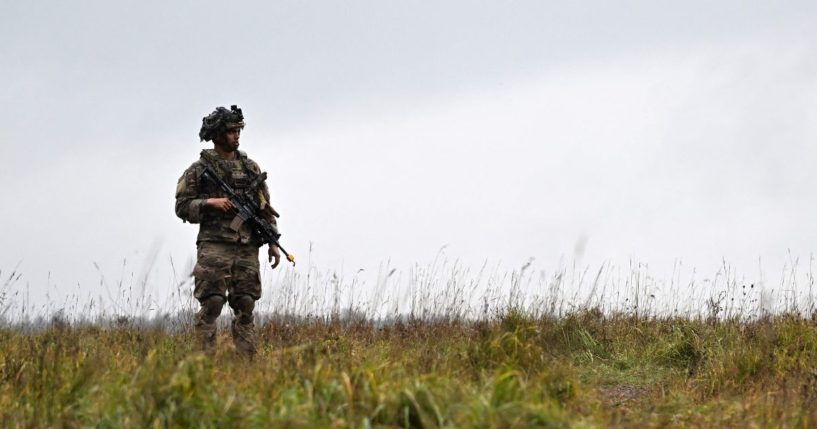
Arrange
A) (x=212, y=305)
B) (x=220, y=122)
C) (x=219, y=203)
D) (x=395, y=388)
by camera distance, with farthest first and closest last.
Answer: (x=220, y=122)
(x=212, y=305)
(x=219, y=203)
(x=395, y=388)

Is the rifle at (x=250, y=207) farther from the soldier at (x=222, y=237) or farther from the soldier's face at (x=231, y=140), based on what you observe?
the soldier's face at (x=231, y=140)

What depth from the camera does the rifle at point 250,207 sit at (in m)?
6.42

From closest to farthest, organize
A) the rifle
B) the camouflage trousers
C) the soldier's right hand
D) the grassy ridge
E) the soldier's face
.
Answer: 1. the grassy ridge
2. the soldier's right hand
3. the camouflage trousers
4. the rifle
5. the soldier's face

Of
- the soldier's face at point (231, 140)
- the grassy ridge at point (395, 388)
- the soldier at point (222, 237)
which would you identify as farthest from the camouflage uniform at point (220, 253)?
the grassy ridge at point (395, 388)

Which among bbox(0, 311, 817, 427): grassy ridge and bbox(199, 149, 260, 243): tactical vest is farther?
bbox(199, 149, 260, 243): tactical vest

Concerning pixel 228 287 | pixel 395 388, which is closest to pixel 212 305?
pixel 228 287

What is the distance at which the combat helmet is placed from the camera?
650 cm

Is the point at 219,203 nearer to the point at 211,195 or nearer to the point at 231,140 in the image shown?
the point at 211,195

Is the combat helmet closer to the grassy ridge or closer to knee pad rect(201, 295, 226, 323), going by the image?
knee pad rect(201, 295, 226, 323)

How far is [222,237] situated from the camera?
20.9 feet

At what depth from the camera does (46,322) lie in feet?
25.5

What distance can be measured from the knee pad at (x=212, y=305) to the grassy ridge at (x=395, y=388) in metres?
0.38

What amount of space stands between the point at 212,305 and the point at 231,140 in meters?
1.34

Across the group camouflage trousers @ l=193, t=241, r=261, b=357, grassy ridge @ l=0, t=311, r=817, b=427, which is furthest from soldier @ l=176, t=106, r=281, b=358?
grassy ridge @ l=0, t=311, r=817, b=427
